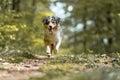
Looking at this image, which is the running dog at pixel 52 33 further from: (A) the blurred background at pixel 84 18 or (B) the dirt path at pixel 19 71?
(A) the blurred background at pixel 84 18

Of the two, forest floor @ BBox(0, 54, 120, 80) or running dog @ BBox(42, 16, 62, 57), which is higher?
running dog @ BBox(42, 16, 62, 57)

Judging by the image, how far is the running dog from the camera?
1469 cm

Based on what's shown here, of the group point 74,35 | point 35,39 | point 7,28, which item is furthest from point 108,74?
point 74,35

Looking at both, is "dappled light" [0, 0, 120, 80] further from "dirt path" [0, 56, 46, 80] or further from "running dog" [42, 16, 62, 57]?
"running dog" [42, 16, 62, 57]

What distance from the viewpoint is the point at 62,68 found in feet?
34.0

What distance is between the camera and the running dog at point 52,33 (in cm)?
1469

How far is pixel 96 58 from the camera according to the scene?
13344mm

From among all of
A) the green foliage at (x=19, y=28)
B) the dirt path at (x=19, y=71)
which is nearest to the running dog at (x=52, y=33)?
the green foliage at (x=19, y=28)

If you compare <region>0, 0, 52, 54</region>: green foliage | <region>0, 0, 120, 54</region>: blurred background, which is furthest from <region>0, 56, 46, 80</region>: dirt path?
<region>0, 0, 120, 54</region>: blurred background

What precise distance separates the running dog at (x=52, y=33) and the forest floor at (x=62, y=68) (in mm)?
1128

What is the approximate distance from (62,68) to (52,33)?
4521mm

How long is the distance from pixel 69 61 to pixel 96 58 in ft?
4.12

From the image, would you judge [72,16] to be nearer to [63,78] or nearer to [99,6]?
[99,6]

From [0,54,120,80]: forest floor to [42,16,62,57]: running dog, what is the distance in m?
1.13
